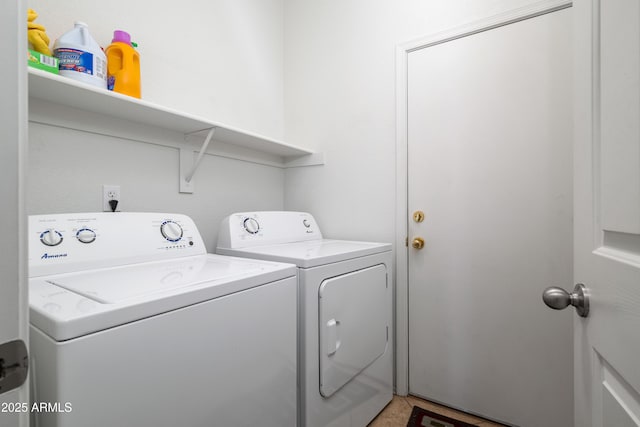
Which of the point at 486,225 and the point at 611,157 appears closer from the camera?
the point at 611,157

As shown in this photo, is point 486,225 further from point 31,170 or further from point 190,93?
point 31,170

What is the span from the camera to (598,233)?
24.7 inches

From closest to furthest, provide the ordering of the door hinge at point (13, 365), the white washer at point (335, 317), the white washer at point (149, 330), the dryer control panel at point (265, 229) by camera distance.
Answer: the door hinge at point (13, 365) < the white washer at point (149, 330) < the white washer at point (335, 317) < the dryer control panel at point (265, 229)

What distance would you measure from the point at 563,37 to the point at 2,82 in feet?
6.59

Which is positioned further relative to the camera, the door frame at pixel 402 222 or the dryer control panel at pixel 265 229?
the door frame at pixel 402 222

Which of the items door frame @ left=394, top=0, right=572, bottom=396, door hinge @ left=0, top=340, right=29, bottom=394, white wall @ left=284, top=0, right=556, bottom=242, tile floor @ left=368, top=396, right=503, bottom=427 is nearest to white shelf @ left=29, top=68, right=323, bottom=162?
white wall @ left=284, top=0, right=556, bottom=242

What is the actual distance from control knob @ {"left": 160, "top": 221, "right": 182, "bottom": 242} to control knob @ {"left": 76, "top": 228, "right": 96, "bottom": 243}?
9.9 inches

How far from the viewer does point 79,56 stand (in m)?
1.13

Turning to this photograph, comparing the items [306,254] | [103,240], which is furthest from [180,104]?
[306,254]

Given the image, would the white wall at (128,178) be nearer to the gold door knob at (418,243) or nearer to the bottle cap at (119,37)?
the bottle cap at (119,37)

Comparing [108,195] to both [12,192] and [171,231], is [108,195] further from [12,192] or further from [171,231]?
[12,192]

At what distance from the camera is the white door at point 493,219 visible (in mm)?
1462

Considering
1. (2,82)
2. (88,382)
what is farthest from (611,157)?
(88,382)

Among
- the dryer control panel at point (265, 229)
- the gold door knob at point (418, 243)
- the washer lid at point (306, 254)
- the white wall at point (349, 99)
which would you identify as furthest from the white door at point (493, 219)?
the dryer control panel at point (265, 229)
